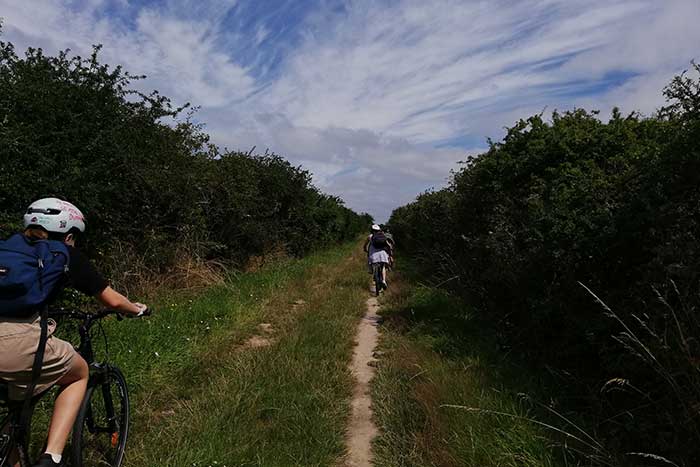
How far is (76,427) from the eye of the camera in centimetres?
266

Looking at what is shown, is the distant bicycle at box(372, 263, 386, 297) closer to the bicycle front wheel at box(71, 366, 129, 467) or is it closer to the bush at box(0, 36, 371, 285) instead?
the bush at box(0, 36, 371, 285)

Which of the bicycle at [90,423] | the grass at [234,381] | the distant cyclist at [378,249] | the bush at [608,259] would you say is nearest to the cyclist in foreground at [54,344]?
the bicycle at [90,423]

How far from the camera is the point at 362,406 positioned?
4457mm

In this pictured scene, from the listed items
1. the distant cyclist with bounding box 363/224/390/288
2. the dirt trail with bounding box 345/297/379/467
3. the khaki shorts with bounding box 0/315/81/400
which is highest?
the distant cyclist with bounding box 363/224/390/288

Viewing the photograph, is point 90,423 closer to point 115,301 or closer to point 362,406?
point 115,301

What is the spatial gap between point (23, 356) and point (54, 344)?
0.61ft

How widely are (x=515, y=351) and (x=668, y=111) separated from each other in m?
3.21

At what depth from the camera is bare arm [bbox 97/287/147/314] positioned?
2.74 meters

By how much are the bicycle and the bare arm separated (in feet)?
0.28

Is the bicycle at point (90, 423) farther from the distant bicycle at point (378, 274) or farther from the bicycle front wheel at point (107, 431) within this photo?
the distant bicycle at point (378, 274)

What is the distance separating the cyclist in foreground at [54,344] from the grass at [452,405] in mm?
2301

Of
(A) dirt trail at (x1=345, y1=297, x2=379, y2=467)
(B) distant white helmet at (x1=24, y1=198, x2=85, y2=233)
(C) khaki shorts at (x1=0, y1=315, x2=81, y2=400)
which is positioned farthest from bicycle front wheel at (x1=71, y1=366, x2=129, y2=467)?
(A) dirt trail at (x1=345, y1=297, x2=379, y2=467)

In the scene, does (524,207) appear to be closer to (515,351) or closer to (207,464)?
(515,351)

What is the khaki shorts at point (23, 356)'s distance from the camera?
7.33 ft
